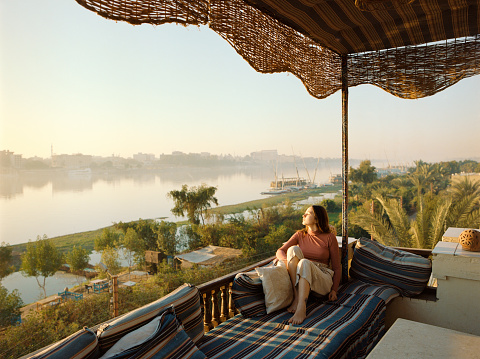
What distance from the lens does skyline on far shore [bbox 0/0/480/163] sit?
14.8m

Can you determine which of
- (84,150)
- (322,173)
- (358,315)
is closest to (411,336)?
(358,315)

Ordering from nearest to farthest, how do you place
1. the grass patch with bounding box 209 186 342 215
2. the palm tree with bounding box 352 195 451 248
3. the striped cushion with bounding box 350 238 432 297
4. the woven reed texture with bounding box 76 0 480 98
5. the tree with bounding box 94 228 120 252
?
the woven reed texture with bounding box 76 0 480 98 < the striped cushion with bounding box 350 238 432 297 < the palm tree with bounding box 352 195 451 248 < the tree with bounding box 94 228 120 252 < the grass patch with bounding box 209 186 342 215

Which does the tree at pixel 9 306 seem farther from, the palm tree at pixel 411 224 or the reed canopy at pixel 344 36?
the reed canopy at pixel 344 36

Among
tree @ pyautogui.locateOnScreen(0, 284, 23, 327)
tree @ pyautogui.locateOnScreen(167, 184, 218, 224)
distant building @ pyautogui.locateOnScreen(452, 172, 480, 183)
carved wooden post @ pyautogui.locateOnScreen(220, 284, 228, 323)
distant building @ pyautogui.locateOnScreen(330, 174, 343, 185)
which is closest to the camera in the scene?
carved wooden post @ pyautogui.locateOnScreen(220, 284, 228, 323)

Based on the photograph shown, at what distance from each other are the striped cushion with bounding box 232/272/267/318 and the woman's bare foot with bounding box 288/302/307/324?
218 millimetres

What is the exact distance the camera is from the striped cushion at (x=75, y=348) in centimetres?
124

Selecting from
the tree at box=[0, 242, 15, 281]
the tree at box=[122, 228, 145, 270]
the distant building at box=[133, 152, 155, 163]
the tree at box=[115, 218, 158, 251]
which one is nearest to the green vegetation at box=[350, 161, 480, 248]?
the tree at box=[115, 218, 158, 251]

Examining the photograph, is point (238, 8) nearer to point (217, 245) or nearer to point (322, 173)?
point (217, 245)

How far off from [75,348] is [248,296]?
1255 millimetres

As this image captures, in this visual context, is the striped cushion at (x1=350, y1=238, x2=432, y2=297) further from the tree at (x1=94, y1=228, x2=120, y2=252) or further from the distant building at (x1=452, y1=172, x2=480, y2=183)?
the tree at (x1=94, y1=228, x2=120, y2=252)

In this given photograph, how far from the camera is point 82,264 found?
15922 mm

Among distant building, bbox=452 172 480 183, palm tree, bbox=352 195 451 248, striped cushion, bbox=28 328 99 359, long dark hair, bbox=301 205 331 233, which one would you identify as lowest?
palm tree, bbox=352 195 451 248

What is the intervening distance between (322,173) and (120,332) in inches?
827

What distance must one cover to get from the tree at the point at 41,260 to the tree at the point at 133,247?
3.55 m
